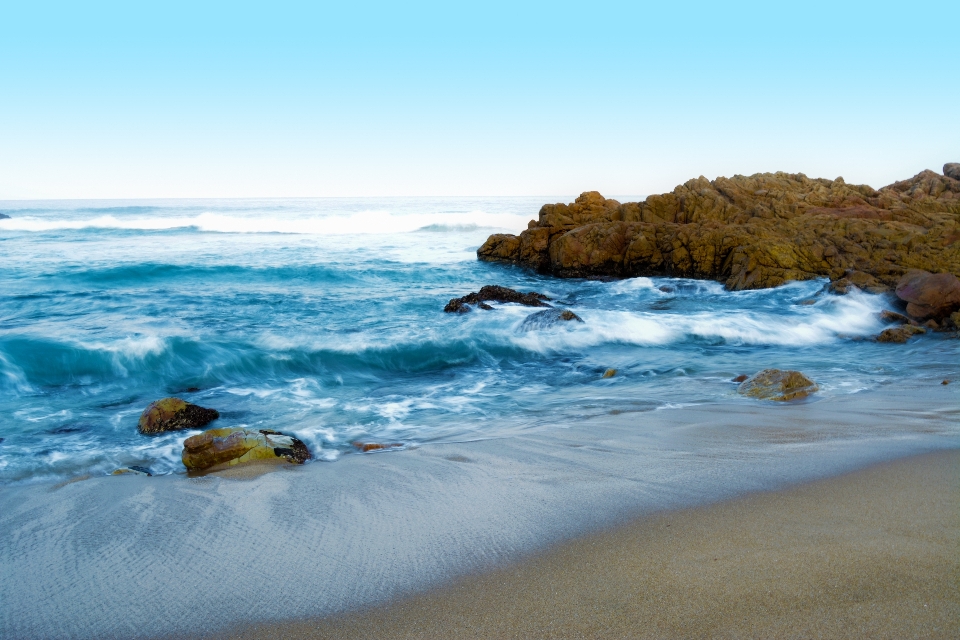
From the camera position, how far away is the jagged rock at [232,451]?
4723 millimetres

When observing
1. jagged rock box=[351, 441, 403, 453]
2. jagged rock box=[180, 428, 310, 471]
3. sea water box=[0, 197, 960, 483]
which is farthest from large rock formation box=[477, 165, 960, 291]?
jagged rock box=[180, 428, 310, 471]

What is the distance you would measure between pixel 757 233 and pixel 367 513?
16.0 meters

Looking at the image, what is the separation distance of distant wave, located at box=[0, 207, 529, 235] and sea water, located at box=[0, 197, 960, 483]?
23.7 m

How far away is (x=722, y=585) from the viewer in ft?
8.16

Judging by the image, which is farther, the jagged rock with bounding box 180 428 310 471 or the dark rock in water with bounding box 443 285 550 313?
the dark rock in water with bounding box 443 285 550 313

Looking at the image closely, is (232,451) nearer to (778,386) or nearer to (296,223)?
(778,386)

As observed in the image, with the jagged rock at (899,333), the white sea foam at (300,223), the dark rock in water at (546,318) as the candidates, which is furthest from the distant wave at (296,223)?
the jagged rock at (899,333)

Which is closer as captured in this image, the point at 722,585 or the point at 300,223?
the point at 722,585

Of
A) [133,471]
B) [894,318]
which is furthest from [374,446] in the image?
[894,318]

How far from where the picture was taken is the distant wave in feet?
140

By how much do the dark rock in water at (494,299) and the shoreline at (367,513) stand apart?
27.1 ft

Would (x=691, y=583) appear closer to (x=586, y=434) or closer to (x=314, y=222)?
(x=586, y=434)

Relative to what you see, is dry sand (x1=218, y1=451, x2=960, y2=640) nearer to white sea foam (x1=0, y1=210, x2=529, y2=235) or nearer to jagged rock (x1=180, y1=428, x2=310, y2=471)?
jagged rock (x1=180, y1=428, x2=310, y2=471)

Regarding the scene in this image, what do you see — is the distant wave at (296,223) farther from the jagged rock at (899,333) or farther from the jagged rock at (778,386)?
the jagged rock at (778,386)
